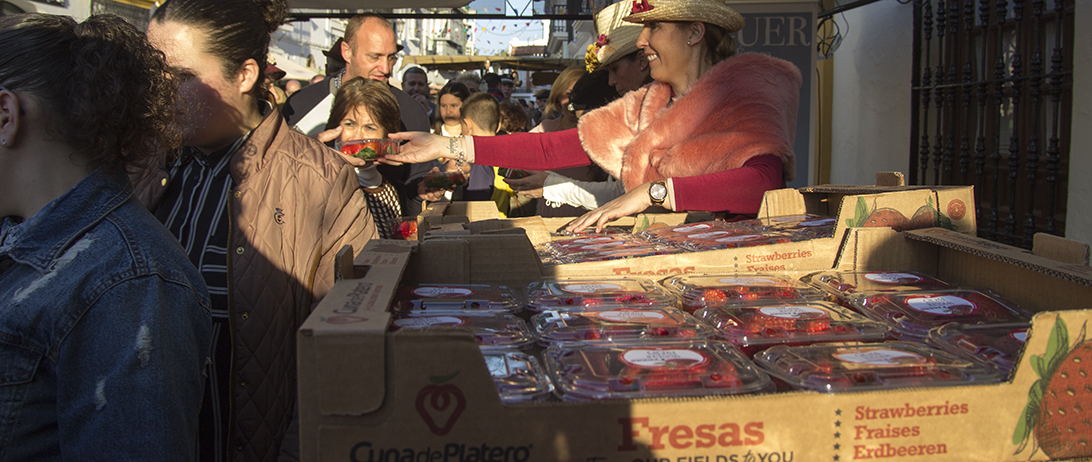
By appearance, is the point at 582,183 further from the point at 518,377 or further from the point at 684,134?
the point at 518,377

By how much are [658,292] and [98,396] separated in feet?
3.11

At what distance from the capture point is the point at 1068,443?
2.62 ft

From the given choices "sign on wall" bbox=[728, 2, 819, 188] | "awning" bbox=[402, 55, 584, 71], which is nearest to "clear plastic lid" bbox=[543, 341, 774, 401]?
"sign on wall" bbox=[728, 2, 819, 188]

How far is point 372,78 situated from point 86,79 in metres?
2.38

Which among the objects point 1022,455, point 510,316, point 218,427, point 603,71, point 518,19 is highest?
point 518,19

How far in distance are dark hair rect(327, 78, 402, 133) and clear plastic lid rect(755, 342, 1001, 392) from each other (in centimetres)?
229

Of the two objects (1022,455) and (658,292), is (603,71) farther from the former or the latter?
(1022,455)

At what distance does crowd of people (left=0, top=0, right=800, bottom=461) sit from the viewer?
96 centimetres

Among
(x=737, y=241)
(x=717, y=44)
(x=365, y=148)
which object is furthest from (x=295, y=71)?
(x=737, y=241)

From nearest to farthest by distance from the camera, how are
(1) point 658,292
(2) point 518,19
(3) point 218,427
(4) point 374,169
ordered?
1. (1) point 658,292
2. (3) point 218,427
3. (4) point 374,169
4. (2) point 518,19

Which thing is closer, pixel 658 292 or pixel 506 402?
pixel 506 402

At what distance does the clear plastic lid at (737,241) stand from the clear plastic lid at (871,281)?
0.17 meters

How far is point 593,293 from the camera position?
51.9 inches

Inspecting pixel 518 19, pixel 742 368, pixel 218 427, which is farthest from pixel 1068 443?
pixel 518 19
